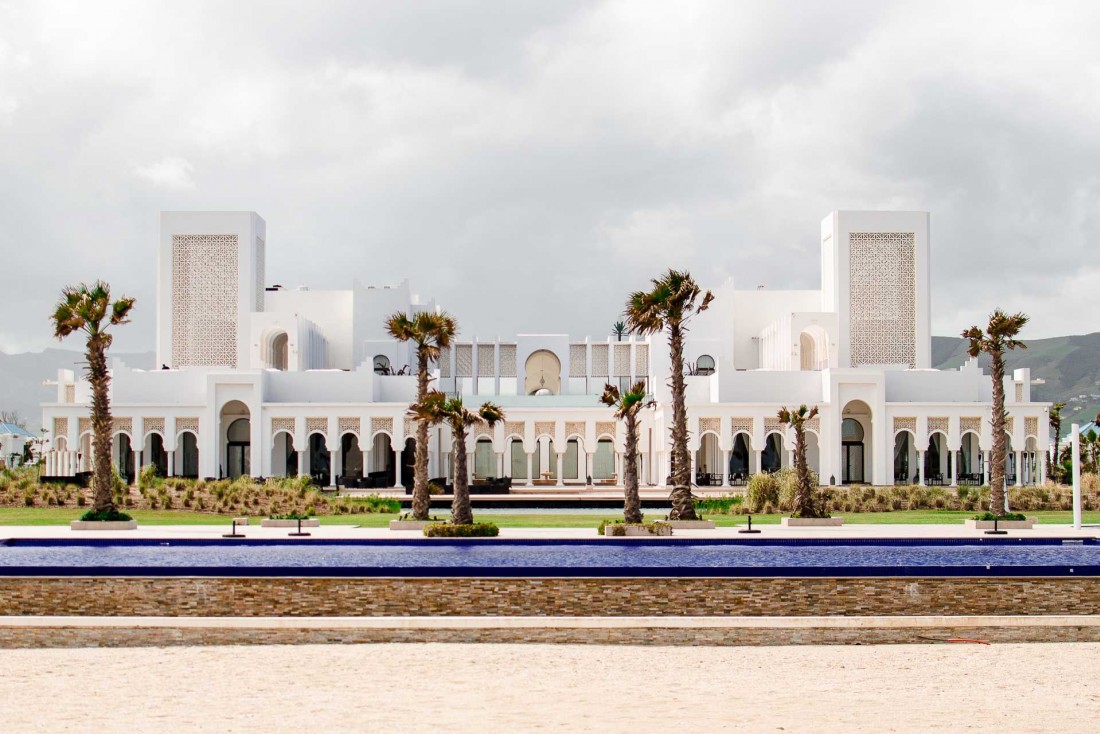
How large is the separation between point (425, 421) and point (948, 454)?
22764 mm

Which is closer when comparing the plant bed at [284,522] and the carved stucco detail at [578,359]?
the plant bed at [284,522]

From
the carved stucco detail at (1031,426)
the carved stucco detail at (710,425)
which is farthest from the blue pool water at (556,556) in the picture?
the carved stucco detail at (1031,426)

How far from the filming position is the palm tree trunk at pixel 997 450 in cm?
2114

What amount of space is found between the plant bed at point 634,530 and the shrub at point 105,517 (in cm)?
811

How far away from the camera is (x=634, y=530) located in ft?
55.6

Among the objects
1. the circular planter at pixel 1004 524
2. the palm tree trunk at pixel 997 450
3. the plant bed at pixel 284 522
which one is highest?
the palm tree trunk at pixel 997 450

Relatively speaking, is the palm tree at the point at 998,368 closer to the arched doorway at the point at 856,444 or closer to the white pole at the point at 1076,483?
the white pole at the point at 1076,483

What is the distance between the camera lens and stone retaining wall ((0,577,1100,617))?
9.84m

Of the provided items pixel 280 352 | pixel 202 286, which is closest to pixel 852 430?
pixel 280 352

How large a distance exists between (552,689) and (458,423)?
10.3 metres

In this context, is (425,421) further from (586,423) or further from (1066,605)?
(586,423)

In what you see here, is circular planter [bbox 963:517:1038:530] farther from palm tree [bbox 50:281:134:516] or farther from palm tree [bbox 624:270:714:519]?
palm tree [bbox 50:281:134:516]

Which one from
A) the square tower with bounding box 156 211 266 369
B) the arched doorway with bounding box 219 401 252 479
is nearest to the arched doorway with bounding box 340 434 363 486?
the arched doorway with bounding box 219 401 252 479

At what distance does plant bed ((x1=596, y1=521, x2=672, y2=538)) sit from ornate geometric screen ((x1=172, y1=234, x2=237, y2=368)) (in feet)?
85.1
